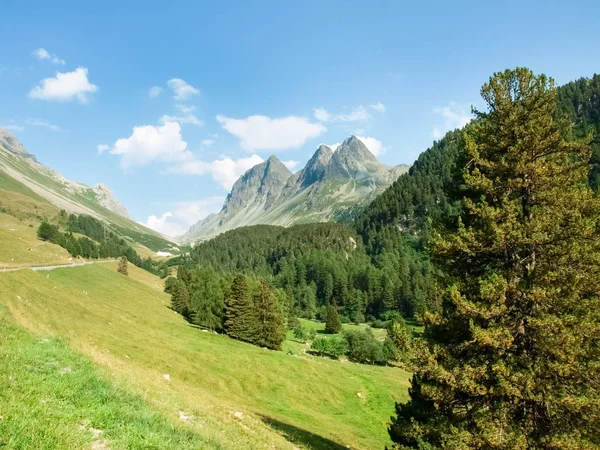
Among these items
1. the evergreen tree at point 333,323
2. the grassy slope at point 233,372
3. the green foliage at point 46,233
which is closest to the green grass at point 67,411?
the grassy slope at point 233,372

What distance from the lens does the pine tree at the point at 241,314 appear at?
76.6 m

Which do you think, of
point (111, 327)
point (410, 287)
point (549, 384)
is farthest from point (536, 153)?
point (410, 287)

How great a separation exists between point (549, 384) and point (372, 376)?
6176cm

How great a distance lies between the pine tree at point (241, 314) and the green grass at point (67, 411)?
2562 inches

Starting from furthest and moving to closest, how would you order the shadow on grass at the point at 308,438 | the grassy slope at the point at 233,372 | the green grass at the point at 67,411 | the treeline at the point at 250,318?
1. the treeline at the point at 250,318
2. the grassy slope at the point at 233,372
3. the shadow on grass at the point at 308,438
4. the green grass at the point at 67,411

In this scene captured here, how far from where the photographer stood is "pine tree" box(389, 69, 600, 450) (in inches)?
543

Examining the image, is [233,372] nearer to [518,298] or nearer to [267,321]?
[267,321]

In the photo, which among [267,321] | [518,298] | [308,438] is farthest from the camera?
[267,321]

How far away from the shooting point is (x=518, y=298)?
15.0 metres

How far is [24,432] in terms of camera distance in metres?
7.29

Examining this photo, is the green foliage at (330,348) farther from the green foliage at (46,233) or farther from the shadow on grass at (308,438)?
the green foliage at (46,233)

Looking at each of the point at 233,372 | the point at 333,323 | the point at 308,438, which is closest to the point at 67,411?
the point at 308,438

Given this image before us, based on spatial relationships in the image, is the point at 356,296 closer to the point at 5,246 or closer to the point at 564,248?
the point at 5,246

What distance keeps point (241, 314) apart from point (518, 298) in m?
67.8
